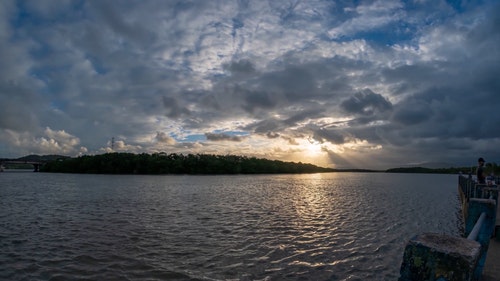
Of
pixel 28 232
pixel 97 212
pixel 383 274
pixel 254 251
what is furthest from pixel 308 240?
pixel 97 212

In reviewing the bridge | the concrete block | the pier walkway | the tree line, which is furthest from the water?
the bridge

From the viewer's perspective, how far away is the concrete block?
250 centimetres

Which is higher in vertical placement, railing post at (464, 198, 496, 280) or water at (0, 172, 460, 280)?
railing post at (464, 198, 496, 280)

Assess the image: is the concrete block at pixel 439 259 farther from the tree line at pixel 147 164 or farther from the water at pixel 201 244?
the tree line at pixel 147 164

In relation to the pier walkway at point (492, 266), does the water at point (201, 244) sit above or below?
below

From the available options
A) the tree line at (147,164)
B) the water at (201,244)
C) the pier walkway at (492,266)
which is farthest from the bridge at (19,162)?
the pier walkway at (492,266)

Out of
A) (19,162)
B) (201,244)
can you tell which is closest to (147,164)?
(19,162)

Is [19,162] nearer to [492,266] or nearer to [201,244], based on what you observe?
[201,244]

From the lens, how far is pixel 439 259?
2613mm

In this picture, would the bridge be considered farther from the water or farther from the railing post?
the railing post

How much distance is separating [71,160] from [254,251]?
563 ft

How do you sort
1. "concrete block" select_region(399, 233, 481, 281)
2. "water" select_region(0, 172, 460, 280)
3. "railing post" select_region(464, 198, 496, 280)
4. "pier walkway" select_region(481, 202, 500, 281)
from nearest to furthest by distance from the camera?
1. "concrete block" select_region(399, 233, 481, 281)
2. "railing post" select_region(464, 198, 496, 280)
3. "pier walkway" select_region(481, 202, 500, 281)
4. "water" select_region(0, 172, 460, 280)

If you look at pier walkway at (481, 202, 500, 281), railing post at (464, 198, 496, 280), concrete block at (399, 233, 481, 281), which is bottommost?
pier walkway at (481, 202, 500, 281)

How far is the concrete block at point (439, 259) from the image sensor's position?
2.50m
